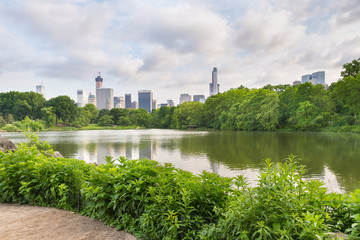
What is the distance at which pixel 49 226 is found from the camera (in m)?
4.09

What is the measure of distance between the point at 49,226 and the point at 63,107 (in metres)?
103

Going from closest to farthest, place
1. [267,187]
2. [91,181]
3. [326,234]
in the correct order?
[326,234] < [267,187] < [91,181]

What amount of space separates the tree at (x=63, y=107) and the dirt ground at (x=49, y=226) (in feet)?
331

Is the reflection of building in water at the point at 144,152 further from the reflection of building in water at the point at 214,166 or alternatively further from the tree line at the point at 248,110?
the tree line at the point at 248,110

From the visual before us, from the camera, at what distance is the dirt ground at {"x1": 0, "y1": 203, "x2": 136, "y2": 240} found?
3.69 meters

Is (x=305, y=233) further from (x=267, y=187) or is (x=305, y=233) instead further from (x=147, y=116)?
(x=147, y=116)

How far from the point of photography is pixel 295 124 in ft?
185

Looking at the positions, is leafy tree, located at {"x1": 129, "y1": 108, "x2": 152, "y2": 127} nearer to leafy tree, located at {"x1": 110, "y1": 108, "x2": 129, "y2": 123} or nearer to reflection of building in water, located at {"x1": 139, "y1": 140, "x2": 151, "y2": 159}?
leafy tree, located at {"x1": 110, "y1": 108, "x2": 129, "y2": 123}

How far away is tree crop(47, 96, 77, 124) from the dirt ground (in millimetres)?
100921

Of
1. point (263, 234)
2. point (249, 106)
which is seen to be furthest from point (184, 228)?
point (249, 106)

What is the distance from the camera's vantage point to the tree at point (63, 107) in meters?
94.8

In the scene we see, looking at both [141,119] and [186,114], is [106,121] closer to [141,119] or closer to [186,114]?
[141,119]

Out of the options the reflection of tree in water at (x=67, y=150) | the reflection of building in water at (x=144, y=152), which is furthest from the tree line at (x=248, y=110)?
the reflection of tree in water at (x=67, y=150)

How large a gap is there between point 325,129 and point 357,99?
8476 millimetres
